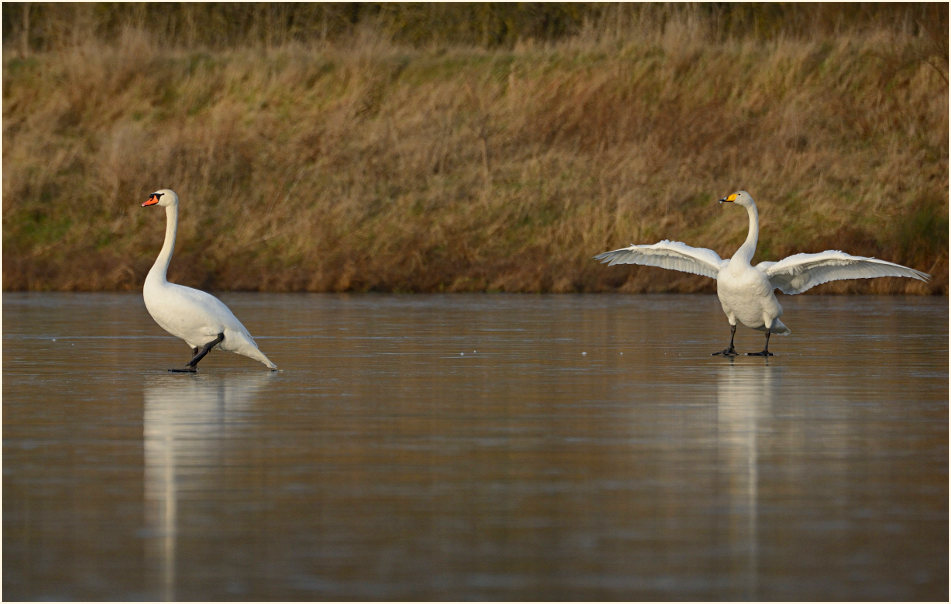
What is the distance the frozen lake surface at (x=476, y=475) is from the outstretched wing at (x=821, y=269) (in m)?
0.77

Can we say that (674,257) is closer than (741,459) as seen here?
No

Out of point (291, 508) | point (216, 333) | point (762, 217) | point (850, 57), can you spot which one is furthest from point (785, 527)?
point (850, 57)

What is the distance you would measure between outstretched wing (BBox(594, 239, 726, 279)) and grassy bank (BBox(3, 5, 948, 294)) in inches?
477

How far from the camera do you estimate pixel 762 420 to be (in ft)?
33.7

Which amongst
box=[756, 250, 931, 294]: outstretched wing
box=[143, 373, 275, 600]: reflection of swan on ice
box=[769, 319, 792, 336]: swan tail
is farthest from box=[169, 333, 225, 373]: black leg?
box=[769, 319, 792, 336]: swan tail

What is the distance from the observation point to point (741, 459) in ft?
28.0

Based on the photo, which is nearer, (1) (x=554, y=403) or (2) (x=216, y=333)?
(1) (x=554, y=403)

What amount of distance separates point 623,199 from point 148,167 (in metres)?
10.4

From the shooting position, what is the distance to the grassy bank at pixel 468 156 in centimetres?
3120

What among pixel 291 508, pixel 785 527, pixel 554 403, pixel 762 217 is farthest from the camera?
pixel 762 217

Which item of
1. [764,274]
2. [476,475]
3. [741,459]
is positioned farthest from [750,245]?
[476,475]

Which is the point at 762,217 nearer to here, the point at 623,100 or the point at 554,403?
the point at 623,100

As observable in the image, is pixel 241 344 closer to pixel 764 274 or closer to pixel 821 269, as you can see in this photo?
pixel 764 274

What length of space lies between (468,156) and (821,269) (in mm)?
19723
